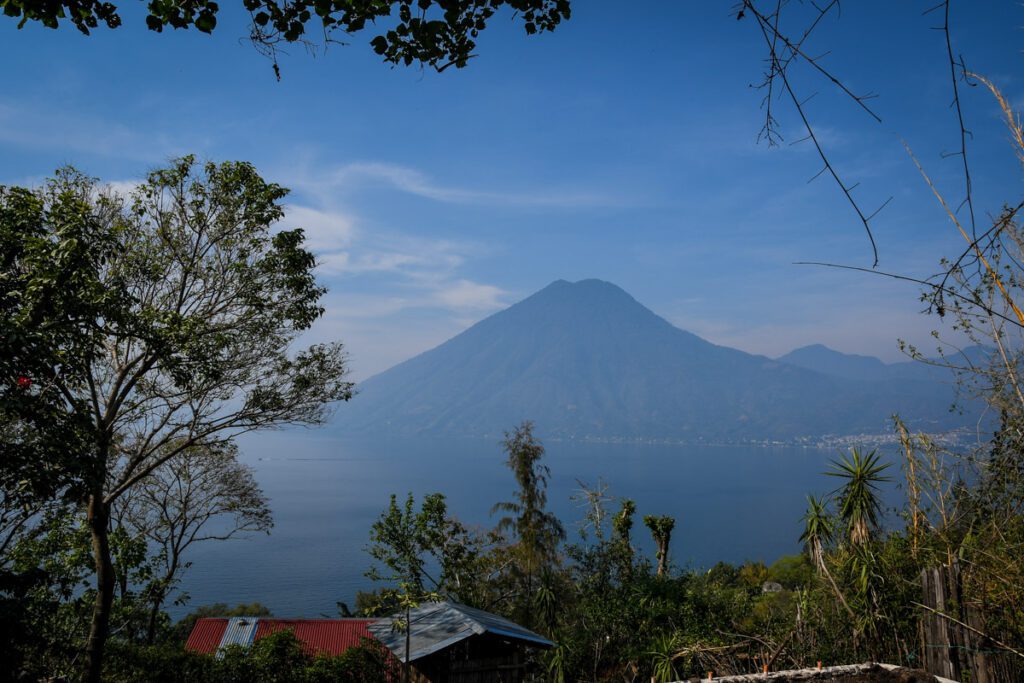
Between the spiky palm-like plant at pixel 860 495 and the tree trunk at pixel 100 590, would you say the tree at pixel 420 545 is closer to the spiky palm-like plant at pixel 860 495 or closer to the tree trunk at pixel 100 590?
the tree trunk at pixel 100 590

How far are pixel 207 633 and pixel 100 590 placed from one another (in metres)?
15.6

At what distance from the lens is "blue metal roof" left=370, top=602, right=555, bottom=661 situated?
7723mm

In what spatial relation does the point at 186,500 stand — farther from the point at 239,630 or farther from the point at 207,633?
the point at 207,633

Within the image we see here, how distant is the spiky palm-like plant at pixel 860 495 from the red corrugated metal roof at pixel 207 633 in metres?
19.2

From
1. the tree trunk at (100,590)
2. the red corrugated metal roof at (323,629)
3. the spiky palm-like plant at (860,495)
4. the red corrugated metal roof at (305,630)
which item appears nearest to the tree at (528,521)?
the red corrugated metal roof at (323,629)

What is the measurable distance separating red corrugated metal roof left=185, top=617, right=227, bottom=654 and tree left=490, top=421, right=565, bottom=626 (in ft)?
33.2

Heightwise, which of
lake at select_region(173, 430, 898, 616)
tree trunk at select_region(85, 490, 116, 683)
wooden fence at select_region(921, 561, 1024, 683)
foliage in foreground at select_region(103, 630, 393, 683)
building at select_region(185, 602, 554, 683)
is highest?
wooden fence at select_region(921, 561, 1024, 683)

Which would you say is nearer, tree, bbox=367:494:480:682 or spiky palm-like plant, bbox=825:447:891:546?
spiky palm-like plant, bbox=825:447:891:546

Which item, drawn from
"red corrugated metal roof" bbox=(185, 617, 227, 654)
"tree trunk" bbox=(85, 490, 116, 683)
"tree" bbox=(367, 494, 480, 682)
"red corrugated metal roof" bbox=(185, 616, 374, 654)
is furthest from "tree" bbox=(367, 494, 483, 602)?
"red corrugated metal roof" bbox=(185, 617, 227, 654)

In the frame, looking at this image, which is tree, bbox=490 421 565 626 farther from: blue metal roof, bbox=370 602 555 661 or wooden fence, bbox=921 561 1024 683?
wooden fence, bbox=921 561 1024 683

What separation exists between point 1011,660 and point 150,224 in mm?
9897

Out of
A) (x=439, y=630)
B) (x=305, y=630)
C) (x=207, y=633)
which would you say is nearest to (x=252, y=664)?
(x=439, y=630)

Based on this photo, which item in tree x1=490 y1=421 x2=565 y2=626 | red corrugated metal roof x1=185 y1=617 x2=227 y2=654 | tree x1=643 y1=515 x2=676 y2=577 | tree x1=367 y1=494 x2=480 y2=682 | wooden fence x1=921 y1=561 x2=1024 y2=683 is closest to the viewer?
wooden fence x1=921 y1=561 x2=1024 y2=683

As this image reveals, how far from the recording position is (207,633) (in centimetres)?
2083
